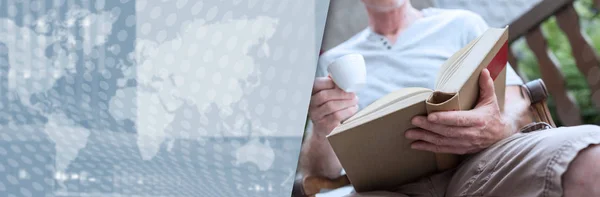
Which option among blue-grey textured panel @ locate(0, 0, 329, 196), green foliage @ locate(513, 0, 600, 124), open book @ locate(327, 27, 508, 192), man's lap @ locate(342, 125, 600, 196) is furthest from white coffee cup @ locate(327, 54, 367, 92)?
green foliage @ locate(513, 0, 600, 124)

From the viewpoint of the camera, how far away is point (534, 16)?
1939 millimetres

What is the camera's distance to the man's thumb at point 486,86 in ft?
2.94

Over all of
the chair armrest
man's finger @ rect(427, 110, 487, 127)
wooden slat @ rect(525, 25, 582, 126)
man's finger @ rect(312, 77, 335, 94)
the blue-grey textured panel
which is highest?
the blue-grey textured panel

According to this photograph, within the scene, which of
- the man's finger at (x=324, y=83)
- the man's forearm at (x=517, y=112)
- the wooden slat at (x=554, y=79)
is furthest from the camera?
the wooden slat at (x=554, y=79)

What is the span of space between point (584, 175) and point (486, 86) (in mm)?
231

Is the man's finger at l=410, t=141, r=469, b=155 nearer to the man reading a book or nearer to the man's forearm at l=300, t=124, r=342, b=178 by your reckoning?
the man reading a book

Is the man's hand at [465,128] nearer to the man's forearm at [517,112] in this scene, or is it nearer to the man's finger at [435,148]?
the man's finger at [435,148]

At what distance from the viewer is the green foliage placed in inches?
125

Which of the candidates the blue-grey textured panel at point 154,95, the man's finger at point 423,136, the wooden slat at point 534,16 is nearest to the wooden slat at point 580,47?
the wooden slat at point 534,16

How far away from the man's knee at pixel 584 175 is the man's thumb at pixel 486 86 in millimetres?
198

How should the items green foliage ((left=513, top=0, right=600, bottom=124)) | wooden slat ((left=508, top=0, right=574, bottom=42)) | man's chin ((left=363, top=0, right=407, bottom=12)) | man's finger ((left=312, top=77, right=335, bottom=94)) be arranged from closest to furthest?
man's finger ((left=312, top=77, right=335, bottom=94))
man's chin ((left=363, top=0, right=407, bottom=12))
wooden slat ((left=508, top=0, right=574, bottom=42))
green foliage ((left=513, top=0, right=600, bottom=124))

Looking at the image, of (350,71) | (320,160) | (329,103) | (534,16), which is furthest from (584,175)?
(534,16)

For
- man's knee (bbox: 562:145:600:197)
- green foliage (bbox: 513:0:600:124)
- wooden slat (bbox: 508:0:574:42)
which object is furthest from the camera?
green foliage (bbox: 513:0:600:124)

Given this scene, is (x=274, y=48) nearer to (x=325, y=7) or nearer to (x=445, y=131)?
(x=325, y=7)
